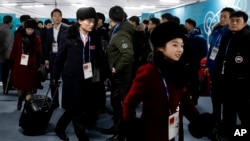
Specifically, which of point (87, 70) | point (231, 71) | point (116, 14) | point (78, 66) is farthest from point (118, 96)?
point (231, 71)

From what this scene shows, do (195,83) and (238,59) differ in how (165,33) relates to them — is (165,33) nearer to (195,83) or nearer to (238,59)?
(238,59)

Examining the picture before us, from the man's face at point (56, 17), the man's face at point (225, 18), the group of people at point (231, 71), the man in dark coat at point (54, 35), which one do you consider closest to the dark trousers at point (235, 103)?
the group of people at point (231, 71)

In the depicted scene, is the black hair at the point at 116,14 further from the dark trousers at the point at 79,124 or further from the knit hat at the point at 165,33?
the knit hat at the point at 165,33

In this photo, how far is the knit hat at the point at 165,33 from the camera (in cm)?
191

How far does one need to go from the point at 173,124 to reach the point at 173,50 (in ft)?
1.44

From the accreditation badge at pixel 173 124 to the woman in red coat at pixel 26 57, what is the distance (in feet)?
10.2

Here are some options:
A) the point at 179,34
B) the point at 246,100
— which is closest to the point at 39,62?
the point at 246,100

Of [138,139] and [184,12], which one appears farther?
[184,12]

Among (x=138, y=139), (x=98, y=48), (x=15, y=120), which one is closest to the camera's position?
(x=138, y=139)

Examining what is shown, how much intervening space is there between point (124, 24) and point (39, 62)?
1.83 m

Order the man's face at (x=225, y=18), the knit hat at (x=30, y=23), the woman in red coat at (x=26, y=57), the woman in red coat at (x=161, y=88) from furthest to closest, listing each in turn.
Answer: the woman in red coat at (x=26, y=57) → the knit hat at (x=30, y=23) → the man's face at (x=225, y=18) → the woman in red coat at (x=161, y=88)

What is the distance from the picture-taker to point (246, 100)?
141 inches

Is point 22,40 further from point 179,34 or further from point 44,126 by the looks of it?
point 179,34

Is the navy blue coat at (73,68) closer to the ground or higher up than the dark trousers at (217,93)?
higher up
